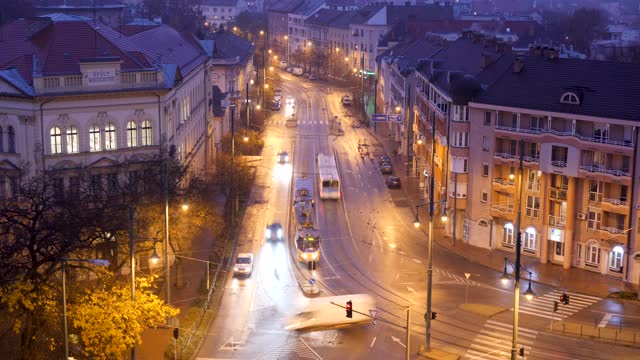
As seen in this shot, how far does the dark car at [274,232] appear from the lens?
79.7 metres

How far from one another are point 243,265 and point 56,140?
15467 millimetres

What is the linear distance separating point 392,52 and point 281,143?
2372cm

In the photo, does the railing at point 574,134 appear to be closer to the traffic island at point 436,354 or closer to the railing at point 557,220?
the railing at point 557,220

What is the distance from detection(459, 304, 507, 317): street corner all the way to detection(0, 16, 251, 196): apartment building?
23109mm

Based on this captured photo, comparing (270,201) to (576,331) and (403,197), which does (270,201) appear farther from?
(576,331)

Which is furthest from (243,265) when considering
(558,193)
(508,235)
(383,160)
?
(383,160)

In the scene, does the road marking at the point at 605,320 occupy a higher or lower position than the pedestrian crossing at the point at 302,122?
higher

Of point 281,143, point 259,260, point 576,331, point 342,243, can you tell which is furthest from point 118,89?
point 281,143

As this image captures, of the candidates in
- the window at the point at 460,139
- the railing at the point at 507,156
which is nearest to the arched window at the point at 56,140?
the window at the point at 460,139

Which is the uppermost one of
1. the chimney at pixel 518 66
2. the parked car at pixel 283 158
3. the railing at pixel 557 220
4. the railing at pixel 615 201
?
the chimney at pixel 518 66

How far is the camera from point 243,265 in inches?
2712

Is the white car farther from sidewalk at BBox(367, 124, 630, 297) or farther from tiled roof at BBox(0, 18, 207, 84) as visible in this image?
sidewalk at BBox(367, 124, 630, 297)

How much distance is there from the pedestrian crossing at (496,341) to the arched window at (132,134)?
92.1 feet

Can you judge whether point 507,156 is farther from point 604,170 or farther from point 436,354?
point 436,354
